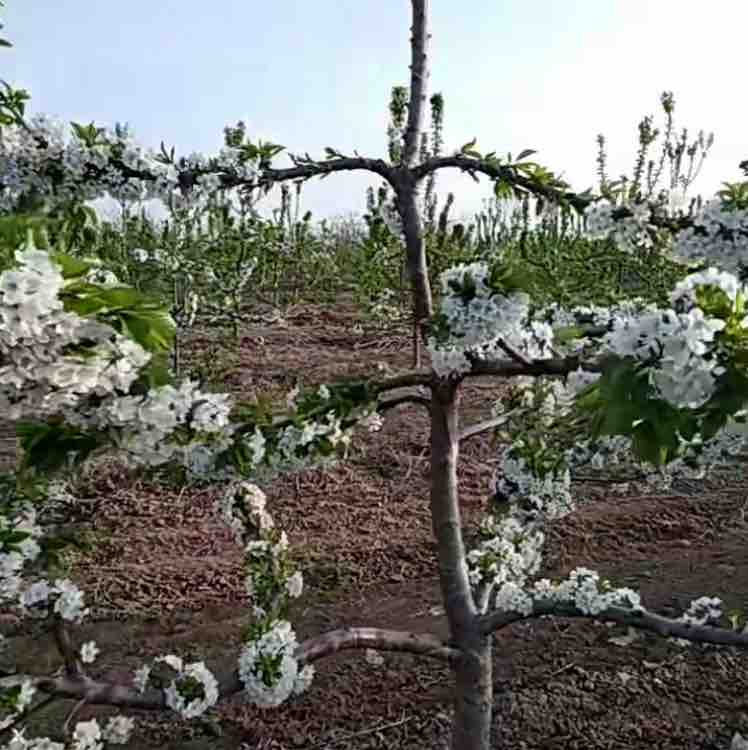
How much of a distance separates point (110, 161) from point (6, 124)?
0.84 ft

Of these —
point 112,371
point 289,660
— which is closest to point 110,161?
point 112,371

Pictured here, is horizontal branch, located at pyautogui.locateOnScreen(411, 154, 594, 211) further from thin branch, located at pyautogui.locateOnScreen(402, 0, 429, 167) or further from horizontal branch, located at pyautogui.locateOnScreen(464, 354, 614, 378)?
horizontal branch, located at pyautogui.locateOnScreen(464, 354, 614, 378)

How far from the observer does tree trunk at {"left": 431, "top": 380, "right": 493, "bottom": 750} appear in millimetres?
2676

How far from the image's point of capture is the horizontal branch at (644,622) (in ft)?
7.88

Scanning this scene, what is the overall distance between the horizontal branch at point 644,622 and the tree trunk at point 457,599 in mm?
100

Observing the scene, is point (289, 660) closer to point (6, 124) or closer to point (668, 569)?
point (6, 124)

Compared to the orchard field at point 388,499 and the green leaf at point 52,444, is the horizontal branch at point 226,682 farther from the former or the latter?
the green leaf at point 52,444

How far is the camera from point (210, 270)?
1034 centimetres

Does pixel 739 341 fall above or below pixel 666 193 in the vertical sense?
below

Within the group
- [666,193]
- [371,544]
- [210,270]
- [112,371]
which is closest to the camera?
[112,371]

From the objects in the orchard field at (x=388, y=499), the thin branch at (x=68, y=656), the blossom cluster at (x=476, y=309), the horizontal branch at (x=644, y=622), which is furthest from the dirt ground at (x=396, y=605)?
the blossom cluster at (x=476, y=309)

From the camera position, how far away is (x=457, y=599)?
273 centimetres

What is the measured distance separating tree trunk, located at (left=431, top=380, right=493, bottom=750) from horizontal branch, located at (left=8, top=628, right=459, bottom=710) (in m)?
0.06

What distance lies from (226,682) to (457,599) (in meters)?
0.69
